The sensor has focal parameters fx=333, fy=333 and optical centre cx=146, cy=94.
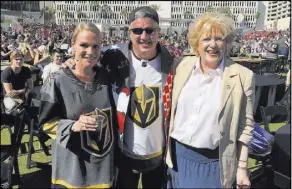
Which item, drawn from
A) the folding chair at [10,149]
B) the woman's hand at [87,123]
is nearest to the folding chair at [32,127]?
the folding chair at [10,149]

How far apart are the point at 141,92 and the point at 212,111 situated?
0.46m

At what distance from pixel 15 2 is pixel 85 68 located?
107 m

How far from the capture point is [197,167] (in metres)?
1.97

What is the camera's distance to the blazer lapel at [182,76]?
6.51 feet

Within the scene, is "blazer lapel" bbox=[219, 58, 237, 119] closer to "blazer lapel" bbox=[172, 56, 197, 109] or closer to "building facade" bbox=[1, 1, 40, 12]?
"blazer lapel" bbox=[172, 56, 197, 109]

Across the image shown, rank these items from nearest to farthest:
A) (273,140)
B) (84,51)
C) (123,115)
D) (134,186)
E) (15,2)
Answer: (84,51) < (123,115) < (134,186) < (273,140) < (15,2)

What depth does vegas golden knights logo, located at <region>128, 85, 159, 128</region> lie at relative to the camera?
2066mm

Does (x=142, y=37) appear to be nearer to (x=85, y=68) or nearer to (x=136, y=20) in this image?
(x=136, y=20)

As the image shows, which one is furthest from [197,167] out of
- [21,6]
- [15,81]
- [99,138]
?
[21,6]

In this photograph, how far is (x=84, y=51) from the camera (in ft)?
6.17

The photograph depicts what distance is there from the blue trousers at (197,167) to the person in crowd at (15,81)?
4016mm

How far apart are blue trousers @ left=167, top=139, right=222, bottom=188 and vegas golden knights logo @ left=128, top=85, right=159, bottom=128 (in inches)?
8.9

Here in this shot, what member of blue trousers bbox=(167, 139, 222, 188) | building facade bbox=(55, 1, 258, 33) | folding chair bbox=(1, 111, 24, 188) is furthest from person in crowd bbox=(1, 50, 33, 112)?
building facade bbox=(55, 1, 258, 33)

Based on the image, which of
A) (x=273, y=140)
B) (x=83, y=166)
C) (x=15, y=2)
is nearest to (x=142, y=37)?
(x=83, y=166)
